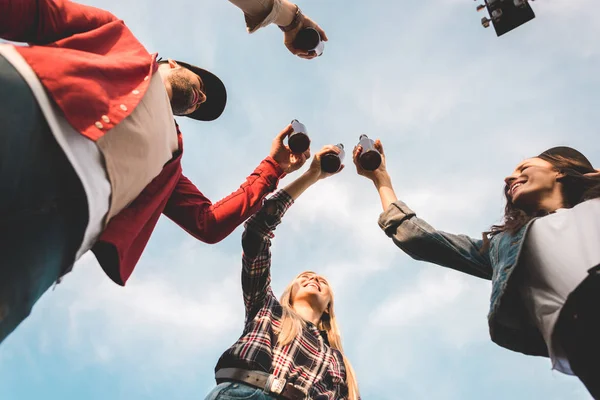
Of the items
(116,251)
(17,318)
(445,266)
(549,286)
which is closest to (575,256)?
(549,286)

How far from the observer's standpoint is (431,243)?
3234 millimetres

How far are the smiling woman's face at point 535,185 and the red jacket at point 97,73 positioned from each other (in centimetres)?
197

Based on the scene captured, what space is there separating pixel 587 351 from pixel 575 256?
15.4 inches

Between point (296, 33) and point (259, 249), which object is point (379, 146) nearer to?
point (296, 33)

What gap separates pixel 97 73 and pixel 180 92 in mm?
997

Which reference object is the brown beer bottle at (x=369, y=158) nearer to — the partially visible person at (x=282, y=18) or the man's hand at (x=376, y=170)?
the man's hand at (x=376, y=170)

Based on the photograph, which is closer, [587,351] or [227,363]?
[587,351]

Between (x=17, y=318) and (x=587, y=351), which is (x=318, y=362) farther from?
(x=17, y=318)

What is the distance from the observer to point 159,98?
8.27ft

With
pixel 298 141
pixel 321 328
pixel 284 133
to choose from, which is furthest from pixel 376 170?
pixel 321 328

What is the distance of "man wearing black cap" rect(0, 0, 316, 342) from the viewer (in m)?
1.72

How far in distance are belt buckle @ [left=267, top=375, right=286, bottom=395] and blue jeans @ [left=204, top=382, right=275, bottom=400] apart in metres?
0.05

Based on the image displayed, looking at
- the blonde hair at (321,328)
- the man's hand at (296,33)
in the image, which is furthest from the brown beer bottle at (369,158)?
the blonde hair at (321,328)

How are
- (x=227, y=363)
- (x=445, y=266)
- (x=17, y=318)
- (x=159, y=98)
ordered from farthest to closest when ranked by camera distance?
(x=227, y=363)
(x=445, y=266)
(x=159, y=98)
(x=17, y=318)
